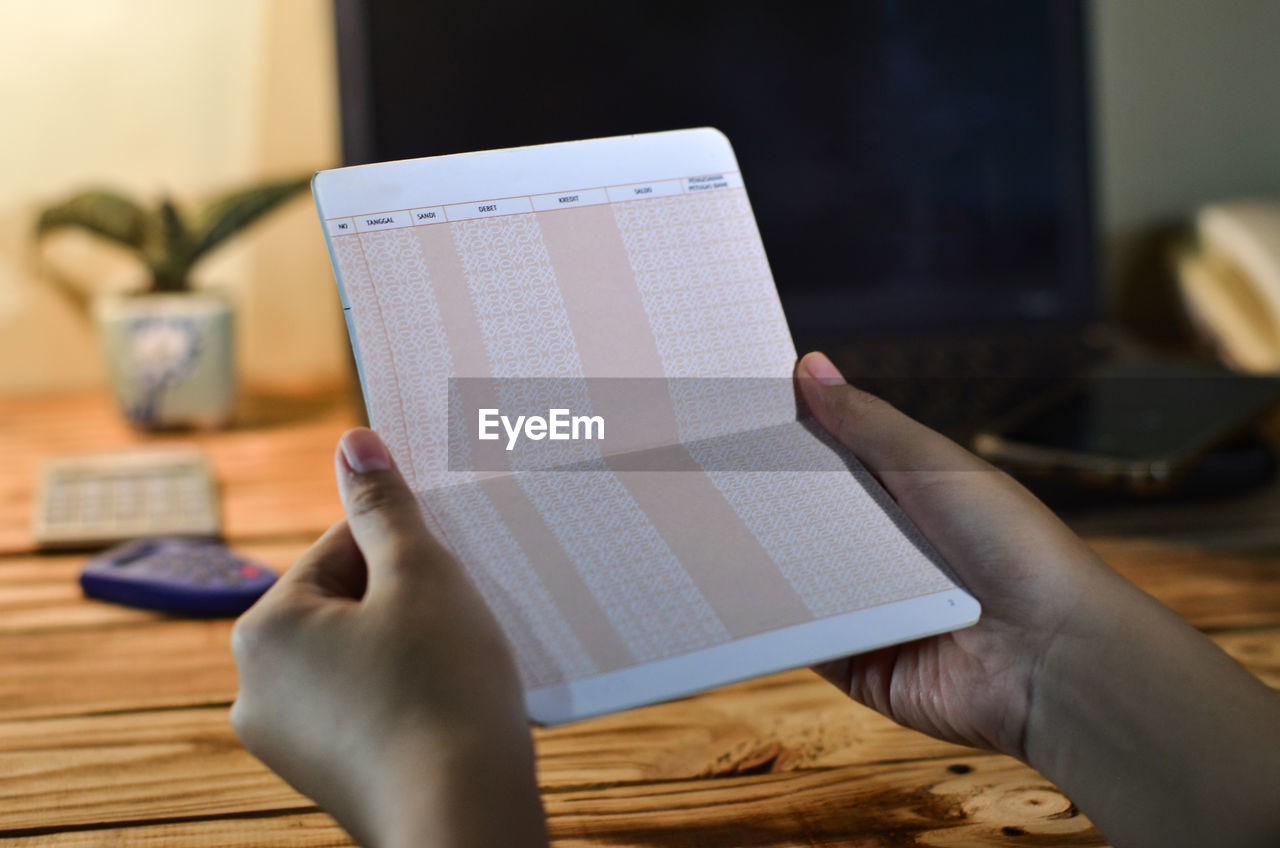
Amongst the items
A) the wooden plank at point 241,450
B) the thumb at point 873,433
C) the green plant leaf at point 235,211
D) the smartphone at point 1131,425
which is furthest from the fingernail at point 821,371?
the green plant leaf at point 235,211

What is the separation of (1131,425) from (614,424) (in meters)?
0.41

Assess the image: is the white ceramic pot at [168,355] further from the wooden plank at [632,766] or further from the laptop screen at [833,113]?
the wooden plank at [632,766]

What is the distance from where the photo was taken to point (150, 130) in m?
0.97

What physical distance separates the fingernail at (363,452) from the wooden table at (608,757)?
130 millimetres

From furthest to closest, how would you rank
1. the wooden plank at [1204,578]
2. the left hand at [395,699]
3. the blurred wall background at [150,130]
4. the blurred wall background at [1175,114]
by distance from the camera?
the blurred wall background at [1175,114], the blurred wall background at [150,130], the wooden plank at [1204,578], the left hand at [395,699]

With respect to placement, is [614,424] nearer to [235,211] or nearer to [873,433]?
[873,433]

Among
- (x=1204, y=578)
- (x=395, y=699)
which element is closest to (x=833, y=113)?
(x=1204, y=578)

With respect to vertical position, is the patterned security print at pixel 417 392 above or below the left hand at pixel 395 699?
above

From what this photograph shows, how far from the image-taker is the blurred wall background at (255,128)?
95 centimetres

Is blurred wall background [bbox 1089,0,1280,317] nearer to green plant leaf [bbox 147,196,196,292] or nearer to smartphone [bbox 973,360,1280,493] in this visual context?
smartphone [bbox 973,360,1280,493]

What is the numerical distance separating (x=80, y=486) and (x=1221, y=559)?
2.30 feet

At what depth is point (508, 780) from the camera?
0.94ft

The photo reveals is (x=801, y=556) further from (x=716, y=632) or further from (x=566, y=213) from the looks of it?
(x=566, y=213)

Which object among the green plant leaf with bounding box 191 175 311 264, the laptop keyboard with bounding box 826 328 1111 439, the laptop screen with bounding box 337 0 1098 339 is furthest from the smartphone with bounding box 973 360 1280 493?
the green plant leaf with bounding box 191 175 311 264
